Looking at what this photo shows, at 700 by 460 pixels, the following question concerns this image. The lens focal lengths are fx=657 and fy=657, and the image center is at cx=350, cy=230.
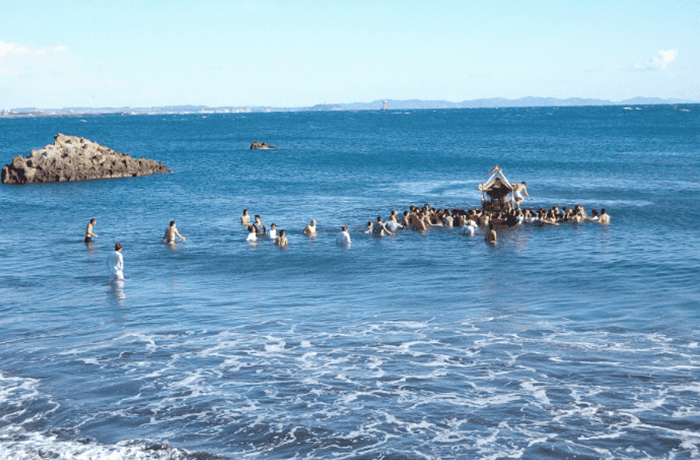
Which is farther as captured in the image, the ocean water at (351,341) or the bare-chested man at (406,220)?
the bare-chested man at (406,220)

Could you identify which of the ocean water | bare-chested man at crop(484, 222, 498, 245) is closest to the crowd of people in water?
bare-chested man at crop(484, 222, 498, 245)

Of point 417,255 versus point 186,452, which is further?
point 417,255

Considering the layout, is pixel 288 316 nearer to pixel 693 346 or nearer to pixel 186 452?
pixel 186 452

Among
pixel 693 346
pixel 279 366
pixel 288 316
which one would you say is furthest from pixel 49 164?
pixel 693 346

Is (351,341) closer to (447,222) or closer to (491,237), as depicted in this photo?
(491,237)

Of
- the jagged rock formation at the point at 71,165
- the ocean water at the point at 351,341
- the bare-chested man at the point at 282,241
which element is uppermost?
the jagged rock formation at the point at 71,165

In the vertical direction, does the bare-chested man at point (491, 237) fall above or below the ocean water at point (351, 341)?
above

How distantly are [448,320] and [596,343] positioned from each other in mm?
4316

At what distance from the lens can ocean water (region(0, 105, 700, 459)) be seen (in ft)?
41.9

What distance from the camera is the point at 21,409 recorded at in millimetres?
13930

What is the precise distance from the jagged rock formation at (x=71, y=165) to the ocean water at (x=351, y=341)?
2208 cm

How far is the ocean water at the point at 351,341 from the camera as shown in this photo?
1277 centimetres

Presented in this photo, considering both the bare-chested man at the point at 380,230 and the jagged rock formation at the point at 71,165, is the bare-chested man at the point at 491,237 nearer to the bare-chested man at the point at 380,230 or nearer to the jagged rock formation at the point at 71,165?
the bare-chested man at the point at 380,230

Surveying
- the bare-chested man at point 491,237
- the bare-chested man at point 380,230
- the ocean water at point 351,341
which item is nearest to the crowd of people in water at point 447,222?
the bare-chested man at point 380,230
